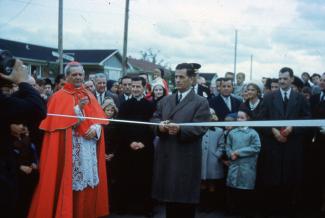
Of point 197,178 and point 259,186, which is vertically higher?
point 197,178

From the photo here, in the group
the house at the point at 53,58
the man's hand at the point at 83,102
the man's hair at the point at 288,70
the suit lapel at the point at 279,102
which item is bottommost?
the man's hand at the point at 83,102

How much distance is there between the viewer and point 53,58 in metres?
38.6

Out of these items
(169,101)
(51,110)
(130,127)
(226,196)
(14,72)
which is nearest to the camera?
(14,72)

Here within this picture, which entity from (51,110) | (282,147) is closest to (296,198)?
(282,147)

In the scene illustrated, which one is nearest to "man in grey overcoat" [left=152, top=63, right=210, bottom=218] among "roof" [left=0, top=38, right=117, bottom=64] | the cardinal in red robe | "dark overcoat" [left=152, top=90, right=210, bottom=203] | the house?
"dark overcoat" [left=152, top=90, right=210, bottom=203]

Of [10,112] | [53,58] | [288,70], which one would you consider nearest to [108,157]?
[288,70]

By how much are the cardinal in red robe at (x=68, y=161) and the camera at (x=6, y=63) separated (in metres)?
2.42

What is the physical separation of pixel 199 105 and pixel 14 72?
235 centimetres

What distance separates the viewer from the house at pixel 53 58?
117 feet

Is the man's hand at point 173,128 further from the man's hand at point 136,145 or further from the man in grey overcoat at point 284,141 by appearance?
the man in grey overcoat at point 284,141

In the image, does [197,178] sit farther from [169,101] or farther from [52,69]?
[52,69]

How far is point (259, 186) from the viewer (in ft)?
20.4

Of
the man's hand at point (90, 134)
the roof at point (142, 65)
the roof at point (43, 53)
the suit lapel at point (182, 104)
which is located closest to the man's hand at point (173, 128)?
the suit lapel at point (182, 104)

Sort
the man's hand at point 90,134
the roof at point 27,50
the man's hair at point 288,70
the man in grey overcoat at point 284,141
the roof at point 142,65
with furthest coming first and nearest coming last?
1. the roof at point 142,65
2. the roof at point 27,50
3. the man's hair at point 288,70
4. the man in grey overcoat at point 284,141
5. the man's hand at point 90,134
